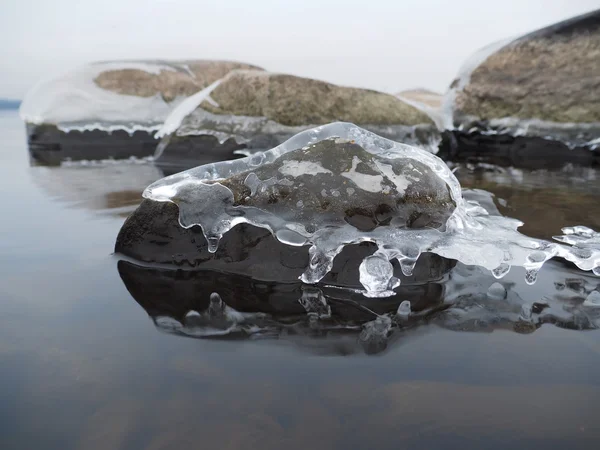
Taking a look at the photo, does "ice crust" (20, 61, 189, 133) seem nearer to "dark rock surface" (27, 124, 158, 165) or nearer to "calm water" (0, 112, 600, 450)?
"dark rock surface" (27, 124, 158, 165)

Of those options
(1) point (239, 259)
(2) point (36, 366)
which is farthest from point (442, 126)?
(2) point (36, 366)

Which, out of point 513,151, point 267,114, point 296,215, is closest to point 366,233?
point 296,215

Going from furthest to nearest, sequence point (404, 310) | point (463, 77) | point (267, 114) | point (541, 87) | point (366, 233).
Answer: point (463, 77)
point (541, 87)
point (267, 114)
point (366, 233)
point (404, 310)

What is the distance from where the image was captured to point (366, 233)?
2.35 meters

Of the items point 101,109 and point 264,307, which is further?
point 101,109

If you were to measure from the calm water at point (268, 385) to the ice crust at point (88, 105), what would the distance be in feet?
37.1

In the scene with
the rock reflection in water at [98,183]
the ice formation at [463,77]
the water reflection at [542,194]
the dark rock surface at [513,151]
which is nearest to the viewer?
the water reflection at [542,194]

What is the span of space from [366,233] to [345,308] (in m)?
0.52

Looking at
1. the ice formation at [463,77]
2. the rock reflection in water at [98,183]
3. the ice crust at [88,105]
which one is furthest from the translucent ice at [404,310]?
the ice crust at [88,105]

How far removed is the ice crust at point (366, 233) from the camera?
2.20 metres

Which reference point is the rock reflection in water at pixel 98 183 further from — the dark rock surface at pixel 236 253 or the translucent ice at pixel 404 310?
the translucent ice at pixel 404 310

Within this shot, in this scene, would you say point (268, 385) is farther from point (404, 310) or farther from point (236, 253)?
point (236, 253)

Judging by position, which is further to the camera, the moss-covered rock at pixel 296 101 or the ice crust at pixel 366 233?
the moss-covered rock at pixel 296 101

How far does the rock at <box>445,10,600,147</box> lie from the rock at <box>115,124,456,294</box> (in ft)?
23.8
